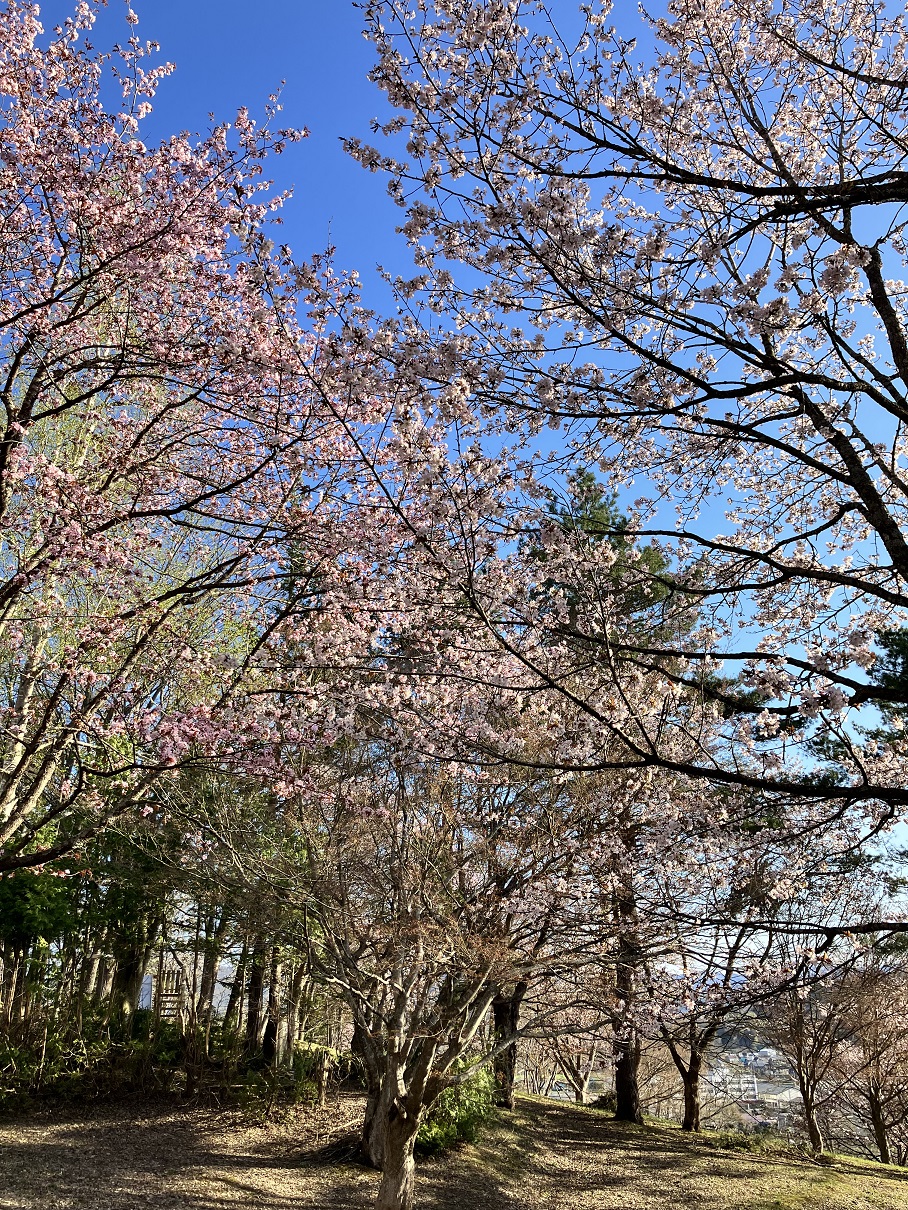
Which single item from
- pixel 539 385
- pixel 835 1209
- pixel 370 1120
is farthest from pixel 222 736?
pixel 835 1209

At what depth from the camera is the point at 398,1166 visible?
763 cm

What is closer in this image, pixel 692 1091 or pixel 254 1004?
pixel 692 1091

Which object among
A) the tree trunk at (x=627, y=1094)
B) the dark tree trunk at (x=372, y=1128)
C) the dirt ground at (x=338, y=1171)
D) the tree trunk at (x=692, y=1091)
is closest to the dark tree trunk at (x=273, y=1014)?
the dirt ground at (x=338, y=1171)

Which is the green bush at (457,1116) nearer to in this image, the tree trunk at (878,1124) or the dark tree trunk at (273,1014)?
the dark tree trunk at (273,1014)

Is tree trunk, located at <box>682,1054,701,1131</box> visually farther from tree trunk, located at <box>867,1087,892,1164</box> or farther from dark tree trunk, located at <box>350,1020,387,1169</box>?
dark tree trunk, located at <box>350,1020,387,1169</box>

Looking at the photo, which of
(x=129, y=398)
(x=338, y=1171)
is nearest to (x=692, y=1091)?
(x=338, y=1171)

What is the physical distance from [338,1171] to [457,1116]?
7.06 ft

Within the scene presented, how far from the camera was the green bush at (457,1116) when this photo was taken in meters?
11.1

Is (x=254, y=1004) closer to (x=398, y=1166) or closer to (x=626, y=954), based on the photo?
(x=398, y=1166)

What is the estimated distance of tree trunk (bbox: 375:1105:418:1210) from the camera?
7.55 metres

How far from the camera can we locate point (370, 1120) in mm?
10523

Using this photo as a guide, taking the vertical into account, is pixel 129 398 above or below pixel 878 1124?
above

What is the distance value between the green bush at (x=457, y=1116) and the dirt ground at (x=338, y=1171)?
0.75 ft

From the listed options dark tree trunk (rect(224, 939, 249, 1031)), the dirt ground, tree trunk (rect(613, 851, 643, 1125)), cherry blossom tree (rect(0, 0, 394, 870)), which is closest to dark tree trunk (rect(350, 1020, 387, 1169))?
the dirt ground
